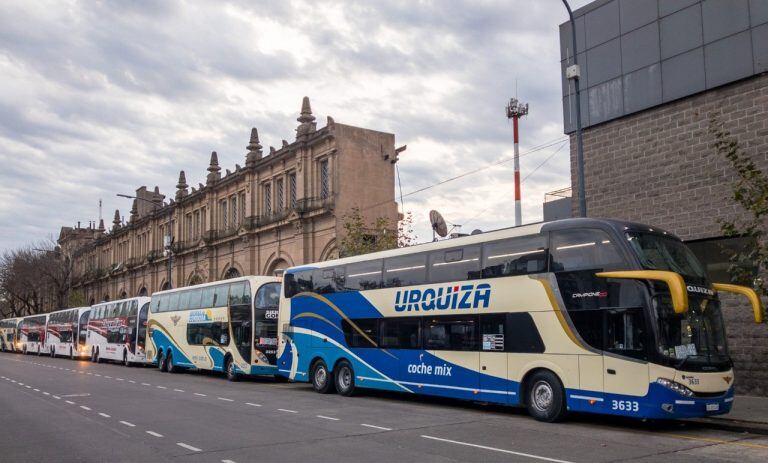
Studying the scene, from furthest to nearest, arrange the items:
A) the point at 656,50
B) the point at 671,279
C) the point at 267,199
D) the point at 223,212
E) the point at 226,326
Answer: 1. the point at 223,212
2. the point at 267,199
3. the point at 226,326
4. the point at 656,50
5. the point at 671,279

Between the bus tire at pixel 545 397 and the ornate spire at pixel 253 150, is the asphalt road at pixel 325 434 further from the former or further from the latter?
the ornate spire at pixel 253 150

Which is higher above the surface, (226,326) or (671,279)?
(671,279)

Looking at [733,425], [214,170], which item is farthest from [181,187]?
[733,425]

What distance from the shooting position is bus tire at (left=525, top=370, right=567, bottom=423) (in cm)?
1371

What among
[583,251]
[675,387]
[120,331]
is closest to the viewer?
[675,387]

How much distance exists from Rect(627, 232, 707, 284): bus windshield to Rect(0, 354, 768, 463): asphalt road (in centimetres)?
286

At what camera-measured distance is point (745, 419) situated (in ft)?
43.9

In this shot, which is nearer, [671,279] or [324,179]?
[671,279]

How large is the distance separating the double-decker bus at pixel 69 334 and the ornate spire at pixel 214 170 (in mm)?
12689

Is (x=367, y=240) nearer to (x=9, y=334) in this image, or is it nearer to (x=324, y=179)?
(x=324, y=179)

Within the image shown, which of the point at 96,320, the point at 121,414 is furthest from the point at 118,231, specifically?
the point at 121,414

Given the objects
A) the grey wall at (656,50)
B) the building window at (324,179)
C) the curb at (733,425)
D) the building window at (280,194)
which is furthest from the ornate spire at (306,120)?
the curb at (733,425)

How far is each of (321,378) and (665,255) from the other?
1131 centimetres

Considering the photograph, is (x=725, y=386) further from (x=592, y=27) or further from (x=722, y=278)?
(x=592, y=27)
